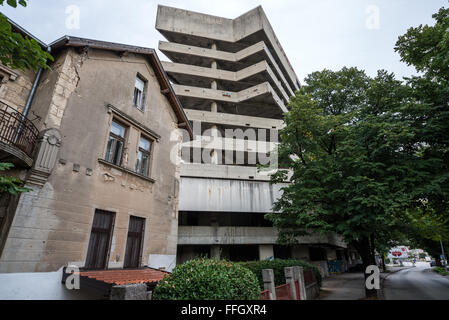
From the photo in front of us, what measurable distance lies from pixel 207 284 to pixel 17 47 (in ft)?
20.4

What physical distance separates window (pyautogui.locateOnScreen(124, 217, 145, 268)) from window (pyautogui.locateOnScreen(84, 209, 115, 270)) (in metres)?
0.94

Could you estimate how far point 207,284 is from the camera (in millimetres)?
5246

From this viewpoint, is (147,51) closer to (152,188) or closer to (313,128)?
(152,188)

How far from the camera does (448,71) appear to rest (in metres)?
10.0

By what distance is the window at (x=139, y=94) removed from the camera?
11.5 meters

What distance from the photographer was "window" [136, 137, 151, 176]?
1091cm

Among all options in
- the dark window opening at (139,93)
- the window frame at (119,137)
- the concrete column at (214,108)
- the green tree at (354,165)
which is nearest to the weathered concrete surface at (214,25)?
the concrete column at (214,108)

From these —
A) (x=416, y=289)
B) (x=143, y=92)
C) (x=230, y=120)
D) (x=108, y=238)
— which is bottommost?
(x=416, y=289)

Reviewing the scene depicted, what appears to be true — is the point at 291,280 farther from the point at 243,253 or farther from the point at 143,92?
the point at 243,253

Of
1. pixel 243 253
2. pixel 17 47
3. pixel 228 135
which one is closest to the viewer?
pixel 17 47

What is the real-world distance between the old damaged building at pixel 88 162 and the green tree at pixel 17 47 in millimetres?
2170

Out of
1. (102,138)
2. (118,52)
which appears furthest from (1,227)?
(118,52)

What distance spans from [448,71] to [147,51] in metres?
13.2

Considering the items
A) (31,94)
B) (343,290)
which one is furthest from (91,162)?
(343,290)
